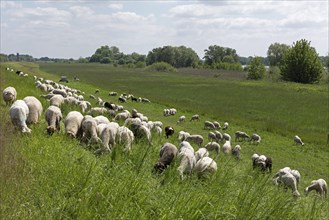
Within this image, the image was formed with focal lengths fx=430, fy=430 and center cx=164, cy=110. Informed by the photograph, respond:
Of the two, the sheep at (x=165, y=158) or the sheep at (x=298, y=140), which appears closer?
the sheep at (x=165, y=158)

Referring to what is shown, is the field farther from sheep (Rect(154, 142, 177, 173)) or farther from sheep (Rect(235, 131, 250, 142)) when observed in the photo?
sheep (Rect(235, 131, 250, 142))

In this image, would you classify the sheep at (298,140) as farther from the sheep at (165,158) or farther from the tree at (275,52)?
the tree at (275,52)

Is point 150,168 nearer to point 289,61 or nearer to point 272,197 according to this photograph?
point 272,197

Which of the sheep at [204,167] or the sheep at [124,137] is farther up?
the sheep at [124,137]

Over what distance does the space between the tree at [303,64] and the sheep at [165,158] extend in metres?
69.1

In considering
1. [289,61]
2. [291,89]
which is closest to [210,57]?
[289,61]

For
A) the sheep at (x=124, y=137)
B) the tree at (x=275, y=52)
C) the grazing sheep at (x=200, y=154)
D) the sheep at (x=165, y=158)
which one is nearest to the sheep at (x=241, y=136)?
the grazing sheep at (x=200, y=154)

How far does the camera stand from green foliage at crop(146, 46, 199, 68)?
167 meters

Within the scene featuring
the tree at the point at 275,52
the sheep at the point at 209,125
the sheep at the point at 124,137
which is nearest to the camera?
the sheep at the point at 124,137

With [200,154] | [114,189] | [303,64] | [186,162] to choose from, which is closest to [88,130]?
[200,154]

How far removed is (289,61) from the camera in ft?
253

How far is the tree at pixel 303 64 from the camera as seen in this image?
7531 centimetres

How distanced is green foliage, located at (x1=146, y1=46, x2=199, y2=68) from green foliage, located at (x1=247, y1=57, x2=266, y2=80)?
234ft

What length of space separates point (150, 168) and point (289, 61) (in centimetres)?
7146
